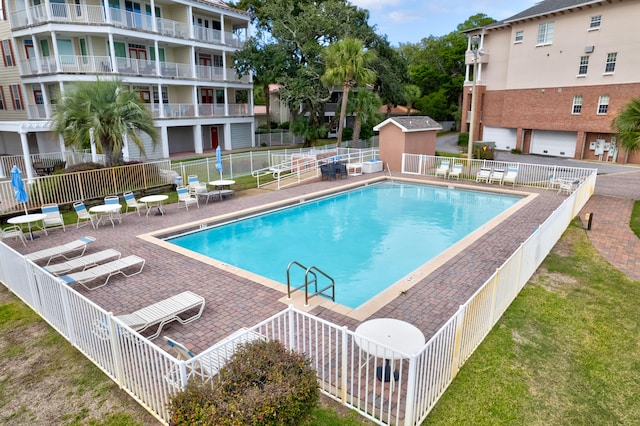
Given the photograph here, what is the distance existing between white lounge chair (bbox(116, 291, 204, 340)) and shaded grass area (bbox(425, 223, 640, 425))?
181 inches

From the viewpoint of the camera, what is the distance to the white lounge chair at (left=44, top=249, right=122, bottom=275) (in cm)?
938

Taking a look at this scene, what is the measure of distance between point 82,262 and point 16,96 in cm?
2747

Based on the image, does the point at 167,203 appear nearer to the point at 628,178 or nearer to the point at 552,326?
the point at 552,326

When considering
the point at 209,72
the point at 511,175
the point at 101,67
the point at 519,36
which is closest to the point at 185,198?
the point at 511,175

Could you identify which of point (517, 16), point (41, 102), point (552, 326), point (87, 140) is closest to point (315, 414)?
point (552, 326)

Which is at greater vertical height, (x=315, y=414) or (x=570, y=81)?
(x=570, y=81)

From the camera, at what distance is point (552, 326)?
741 cm

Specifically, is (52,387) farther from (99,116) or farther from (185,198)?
(99,116)

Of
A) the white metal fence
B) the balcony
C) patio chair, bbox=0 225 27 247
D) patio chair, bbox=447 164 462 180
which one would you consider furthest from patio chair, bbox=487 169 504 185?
the balcony

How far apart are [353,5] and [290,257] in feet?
92.7

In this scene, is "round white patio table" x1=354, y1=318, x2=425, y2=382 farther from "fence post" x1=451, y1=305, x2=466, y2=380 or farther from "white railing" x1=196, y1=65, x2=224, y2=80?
"white railing" x1=196, y1=65, x2=224, y2=80

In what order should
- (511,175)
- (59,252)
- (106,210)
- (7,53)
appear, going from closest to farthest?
(59,252) → (106,210) → (511,175) → (7,53)

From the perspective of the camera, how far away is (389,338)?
224 inches

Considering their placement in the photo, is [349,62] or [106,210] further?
[349,62]
